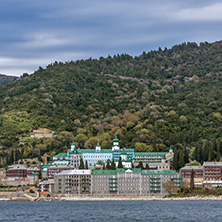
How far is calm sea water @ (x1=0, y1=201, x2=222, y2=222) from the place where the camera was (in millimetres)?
100062

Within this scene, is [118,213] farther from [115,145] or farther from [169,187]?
[115,145]

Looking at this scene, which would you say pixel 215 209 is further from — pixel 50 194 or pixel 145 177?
pixel 50 194

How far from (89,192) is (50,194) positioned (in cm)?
937

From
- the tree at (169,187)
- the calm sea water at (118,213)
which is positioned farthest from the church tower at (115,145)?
the calm sea water at (118,213)

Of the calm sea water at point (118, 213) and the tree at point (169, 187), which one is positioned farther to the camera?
the tree at point (169, 187)

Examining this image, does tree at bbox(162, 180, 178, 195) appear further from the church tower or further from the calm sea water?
the church tower

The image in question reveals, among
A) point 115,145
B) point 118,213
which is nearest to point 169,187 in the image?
point 118,213

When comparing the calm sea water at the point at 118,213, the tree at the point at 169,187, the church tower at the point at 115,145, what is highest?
the church tower at the point at 115,145

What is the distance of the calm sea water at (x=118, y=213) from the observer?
328 ft

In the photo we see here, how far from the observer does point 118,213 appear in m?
108

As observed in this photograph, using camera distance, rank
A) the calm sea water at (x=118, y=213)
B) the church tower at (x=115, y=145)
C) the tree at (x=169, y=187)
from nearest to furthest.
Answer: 1. the calm sea water at (x=118, y=213)
2. the tree at (x=169, y=187)
3. the church tower at (x=115, y=145)

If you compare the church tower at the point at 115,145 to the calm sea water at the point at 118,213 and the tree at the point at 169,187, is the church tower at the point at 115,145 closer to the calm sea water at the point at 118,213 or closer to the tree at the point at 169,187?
the tree at the point at 169,187

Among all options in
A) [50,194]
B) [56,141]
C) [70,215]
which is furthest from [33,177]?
[70,215]

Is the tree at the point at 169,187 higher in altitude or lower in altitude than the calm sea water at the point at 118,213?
higher
